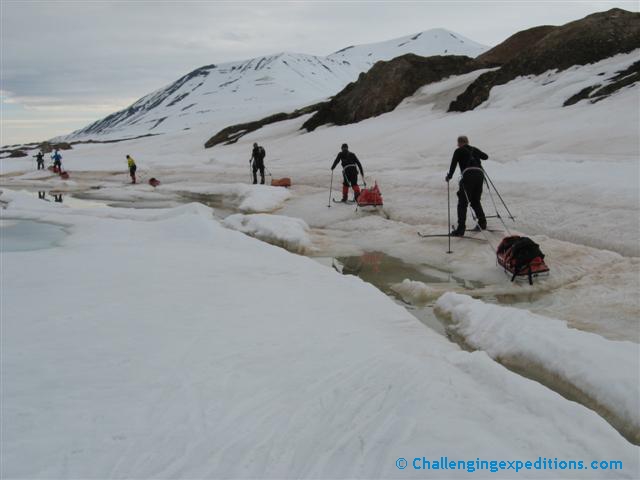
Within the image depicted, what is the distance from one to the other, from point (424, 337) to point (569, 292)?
116 inches

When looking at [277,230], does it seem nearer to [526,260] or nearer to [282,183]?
[526,260]

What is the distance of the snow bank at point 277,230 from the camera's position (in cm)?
1103

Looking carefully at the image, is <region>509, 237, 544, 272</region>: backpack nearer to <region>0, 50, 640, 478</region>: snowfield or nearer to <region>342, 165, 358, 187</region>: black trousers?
<region>0, 50, 640, 478</region>: snowfield

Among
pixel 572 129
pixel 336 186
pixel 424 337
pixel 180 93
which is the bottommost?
pixel 424 337

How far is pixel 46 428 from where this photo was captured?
10.4 ft

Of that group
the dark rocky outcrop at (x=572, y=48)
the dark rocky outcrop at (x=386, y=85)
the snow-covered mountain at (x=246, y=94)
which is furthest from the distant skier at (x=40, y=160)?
the snow-covered mountain at (x=246, y=94)

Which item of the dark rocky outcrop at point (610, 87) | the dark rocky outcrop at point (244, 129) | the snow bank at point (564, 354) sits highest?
the dark rocky outcrop at point (244, 129)

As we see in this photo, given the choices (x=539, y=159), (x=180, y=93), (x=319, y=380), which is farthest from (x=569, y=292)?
(x=180, y=93)

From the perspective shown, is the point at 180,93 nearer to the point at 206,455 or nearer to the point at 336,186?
the point at 336,186

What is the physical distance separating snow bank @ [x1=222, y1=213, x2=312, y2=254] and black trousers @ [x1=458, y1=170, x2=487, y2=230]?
335cm

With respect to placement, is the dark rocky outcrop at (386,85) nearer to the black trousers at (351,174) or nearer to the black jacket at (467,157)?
the black trousers at (351,174)

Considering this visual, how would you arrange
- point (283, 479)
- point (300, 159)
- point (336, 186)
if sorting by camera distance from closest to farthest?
point (283, 479) < point (336, 186) < point (300, 159)

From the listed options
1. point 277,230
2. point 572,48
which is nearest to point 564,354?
point 277,230

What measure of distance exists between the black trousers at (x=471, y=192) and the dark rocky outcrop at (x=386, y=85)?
28392 mm
